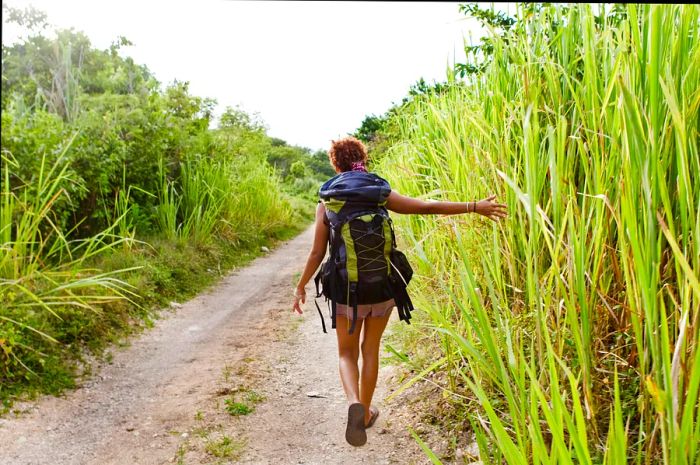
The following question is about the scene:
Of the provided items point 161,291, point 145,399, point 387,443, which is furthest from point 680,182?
point 161,291

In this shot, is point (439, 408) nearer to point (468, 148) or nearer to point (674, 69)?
point (468, 148)

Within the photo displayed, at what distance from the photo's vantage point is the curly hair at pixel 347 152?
289cm

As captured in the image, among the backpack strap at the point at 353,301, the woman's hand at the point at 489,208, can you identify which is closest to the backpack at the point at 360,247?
the backpack strap at the point at 353,301

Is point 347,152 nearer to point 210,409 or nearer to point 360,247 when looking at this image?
point 360,247

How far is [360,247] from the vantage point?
263 cm

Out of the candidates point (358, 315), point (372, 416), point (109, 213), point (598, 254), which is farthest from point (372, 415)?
point (109, 213)

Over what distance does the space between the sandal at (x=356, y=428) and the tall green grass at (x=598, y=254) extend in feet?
1.68

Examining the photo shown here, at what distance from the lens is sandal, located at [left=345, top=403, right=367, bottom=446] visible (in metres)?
2.53

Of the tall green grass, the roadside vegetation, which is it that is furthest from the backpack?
the roadside vegetation

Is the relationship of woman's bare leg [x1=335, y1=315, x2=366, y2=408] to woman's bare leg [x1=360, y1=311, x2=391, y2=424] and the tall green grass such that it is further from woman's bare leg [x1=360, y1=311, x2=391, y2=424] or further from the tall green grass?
the tall green grass

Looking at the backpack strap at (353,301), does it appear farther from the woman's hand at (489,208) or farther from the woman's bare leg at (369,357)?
the woman's hand at (489,208)

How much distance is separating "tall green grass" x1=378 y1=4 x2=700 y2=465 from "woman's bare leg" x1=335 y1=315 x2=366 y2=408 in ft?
1.62

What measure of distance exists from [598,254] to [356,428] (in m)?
1.39

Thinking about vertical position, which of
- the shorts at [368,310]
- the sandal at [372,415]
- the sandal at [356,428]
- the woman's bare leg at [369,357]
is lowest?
the sandal at [372,415]
